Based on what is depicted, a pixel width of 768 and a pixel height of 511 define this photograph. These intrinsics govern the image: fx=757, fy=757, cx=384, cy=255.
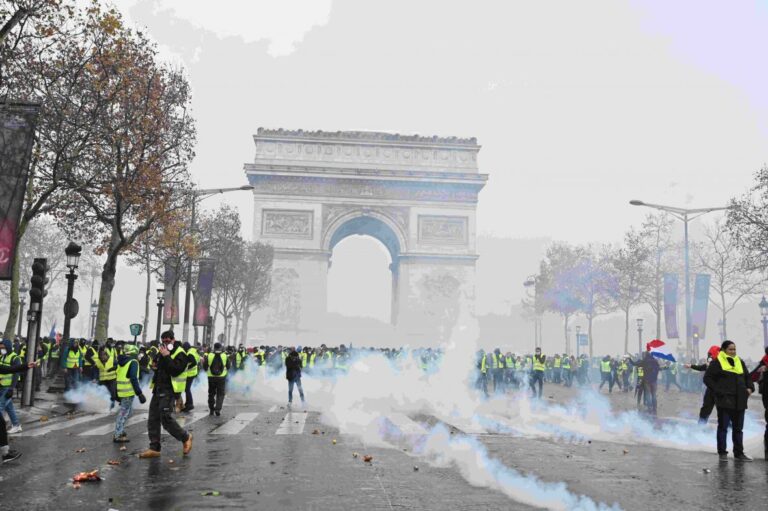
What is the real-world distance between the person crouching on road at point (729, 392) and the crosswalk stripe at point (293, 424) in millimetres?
7071

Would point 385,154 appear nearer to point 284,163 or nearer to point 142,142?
point 284,163

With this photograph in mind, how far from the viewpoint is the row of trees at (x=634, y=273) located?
50969 mm

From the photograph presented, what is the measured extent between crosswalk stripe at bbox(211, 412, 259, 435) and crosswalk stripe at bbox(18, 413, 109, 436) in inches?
118

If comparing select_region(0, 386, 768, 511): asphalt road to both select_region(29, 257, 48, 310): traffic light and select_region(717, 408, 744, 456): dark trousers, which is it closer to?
select_region(717, 408, 744, 456): dark trousers

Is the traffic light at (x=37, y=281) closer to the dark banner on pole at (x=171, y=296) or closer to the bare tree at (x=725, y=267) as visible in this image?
the dark banner on pole at (x=171, y=296)

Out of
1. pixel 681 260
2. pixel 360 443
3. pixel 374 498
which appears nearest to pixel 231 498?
pixel 374 498

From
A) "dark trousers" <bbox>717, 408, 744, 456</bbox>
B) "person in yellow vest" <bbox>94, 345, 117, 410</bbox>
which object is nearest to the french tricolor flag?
"dark trousers" <bbox>717, 408, 744, 456</bbox>

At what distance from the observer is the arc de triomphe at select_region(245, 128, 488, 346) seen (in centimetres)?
5688

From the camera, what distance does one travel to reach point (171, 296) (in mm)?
32594

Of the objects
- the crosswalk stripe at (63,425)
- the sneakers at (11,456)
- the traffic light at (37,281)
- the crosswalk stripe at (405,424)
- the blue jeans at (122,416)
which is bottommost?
the crosswalk stripe at (63,425)

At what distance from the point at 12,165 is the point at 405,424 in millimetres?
9655

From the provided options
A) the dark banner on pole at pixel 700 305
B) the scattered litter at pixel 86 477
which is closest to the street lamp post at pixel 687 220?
the dark banner on pole at pixel 700 305

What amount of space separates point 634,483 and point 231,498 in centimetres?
449

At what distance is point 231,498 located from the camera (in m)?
7.39
